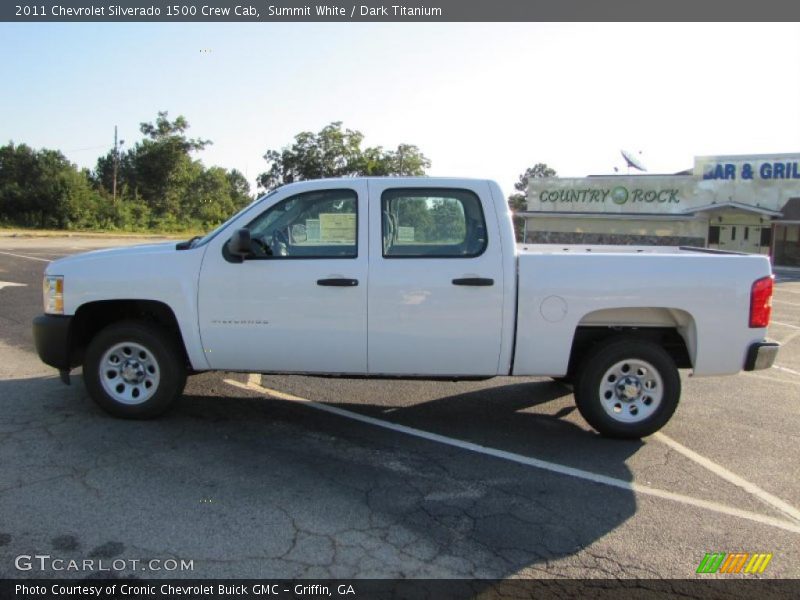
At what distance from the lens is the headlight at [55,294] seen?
5.34 meters

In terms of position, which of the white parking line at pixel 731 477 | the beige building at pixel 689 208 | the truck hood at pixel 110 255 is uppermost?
the beige building at pixel 689 208

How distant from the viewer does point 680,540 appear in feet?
12.2

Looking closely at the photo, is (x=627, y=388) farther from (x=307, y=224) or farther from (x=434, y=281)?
(x=307, y=224)

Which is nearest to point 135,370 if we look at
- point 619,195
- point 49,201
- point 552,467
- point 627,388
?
point 552,467

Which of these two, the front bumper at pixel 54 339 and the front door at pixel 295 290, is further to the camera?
the front bumper at pixel 54 339

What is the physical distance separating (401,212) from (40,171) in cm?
5541

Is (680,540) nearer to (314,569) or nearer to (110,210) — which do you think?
(314,569)

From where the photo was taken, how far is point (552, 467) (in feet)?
15.5

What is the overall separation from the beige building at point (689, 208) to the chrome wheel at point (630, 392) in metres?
29.9

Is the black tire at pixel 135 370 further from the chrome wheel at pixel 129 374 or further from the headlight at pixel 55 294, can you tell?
the headlight at pixel 55 294

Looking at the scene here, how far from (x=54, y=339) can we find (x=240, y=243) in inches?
71.6

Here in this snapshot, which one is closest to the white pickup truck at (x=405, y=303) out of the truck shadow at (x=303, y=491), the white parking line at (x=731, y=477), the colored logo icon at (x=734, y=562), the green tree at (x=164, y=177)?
the white parking line at (x=731, y=477)

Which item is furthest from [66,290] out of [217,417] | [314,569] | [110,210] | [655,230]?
[110,210]

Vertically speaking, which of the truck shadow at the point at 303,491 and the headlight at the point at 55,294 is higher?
the headlight at the point at 55,294
